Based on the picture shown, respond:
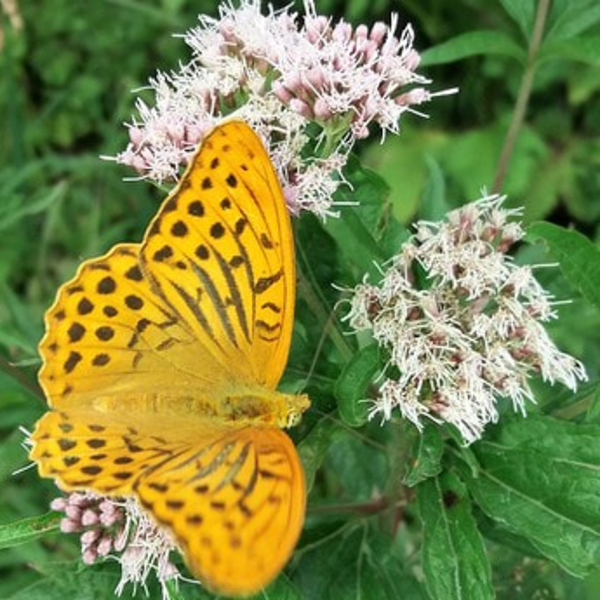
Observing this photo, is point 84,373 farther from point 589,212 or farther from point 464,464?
point 589,212

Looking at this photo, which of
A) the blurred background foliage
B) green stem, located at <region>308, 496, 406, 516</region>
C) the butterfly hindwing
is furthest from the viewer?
the blurred background foliage

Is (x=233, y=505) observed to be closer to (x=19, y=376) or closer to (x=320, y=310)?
(x=320, y=310)

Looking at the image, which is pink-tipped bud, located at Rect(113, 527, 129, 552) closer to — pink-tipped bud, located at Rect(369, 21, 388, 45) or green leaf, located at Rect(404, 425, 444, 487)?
green leaf, located at Rect(404, 425, 444, 487)

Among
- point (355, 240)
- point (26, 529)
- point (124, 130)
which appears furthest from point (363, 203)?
point (124, 130)

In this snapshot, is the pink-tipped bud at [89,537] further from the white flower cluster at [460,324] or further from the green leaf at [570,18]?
the green leaf at [570,18]

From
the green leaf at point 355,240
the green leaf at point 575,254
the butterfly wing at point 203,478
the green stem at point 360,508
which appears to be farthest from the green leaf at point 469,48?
the butterfly wing at point 203,478

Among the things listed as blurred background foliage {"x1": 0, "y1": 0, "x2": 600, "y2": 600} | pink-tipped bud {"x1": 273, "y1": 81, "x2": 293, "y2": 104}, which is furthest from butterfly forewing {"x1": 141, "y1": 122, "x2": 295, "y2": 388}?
blurred background foliage {"x1": 0, "y1": 0, "x2": 600, "y2": 600}
